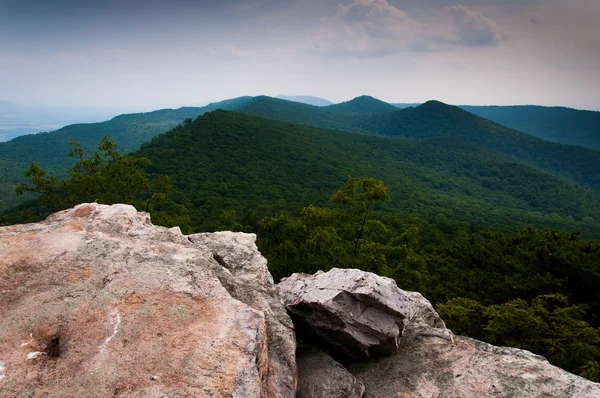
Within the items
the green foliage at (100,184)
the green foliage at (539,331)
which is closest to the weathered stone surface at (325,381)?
the green foliage at (539,331)

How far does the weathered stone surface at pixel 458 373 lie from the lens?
23.5 ft

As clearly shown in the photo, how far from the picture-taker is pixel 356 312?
9.27 meters

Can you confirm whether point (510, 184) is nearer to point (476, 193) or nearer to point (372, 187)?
Result: point (476, 193)

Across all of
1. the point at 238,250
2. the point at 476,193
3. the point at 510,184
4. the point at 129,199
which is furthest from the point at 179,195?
the point at 510,184

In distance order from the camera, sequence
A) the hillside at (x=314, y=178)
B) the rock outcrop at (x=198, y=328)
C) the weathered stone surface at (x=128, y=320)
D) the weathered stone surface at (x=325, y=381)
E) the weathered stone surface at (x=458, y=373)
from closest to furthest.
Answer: the weathered stone surface at (x=128, y=320) < the rock outcrop at (x=198, y=328) < the weathered stone surface at (x=458, y=373) < the weathered stone surface at (x=325, y=381) < the hillside at (x=314, y=178)

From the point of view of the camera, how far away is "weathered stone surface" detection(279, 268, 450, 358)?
909 centimetres

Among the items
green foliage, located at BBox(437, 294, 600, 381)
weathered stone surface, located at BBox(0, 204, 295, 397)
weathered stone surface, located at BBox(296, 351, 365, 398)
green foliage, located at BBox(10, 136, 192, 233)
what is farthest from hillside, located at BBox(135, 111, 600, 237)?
weathered stone surface, located at BBox(296, 351, 365, 398)

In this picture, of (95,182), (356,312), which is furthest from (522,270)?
(95,182)

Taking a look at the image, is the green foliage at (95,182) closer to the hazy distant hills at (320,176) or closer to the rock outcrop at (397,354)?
the rock outcrop at (397,354)

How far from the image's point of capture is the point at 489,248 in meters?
31.0

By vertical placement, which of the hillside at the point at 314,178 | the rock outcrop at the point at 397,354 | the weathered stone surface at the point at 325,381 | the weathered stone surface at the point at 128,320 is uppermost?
the weathered stone surface at the point at 128,320

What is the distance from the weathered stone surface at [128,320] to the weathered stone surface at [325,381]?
1174mm

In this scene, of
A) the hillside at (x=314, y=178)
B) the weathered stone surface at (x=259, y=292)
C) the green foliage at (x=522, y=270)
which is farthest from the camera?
the hillside at (x=314, y=178)

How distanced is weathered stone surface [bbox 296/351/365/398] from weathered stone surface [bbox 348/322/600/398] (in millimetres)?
517
